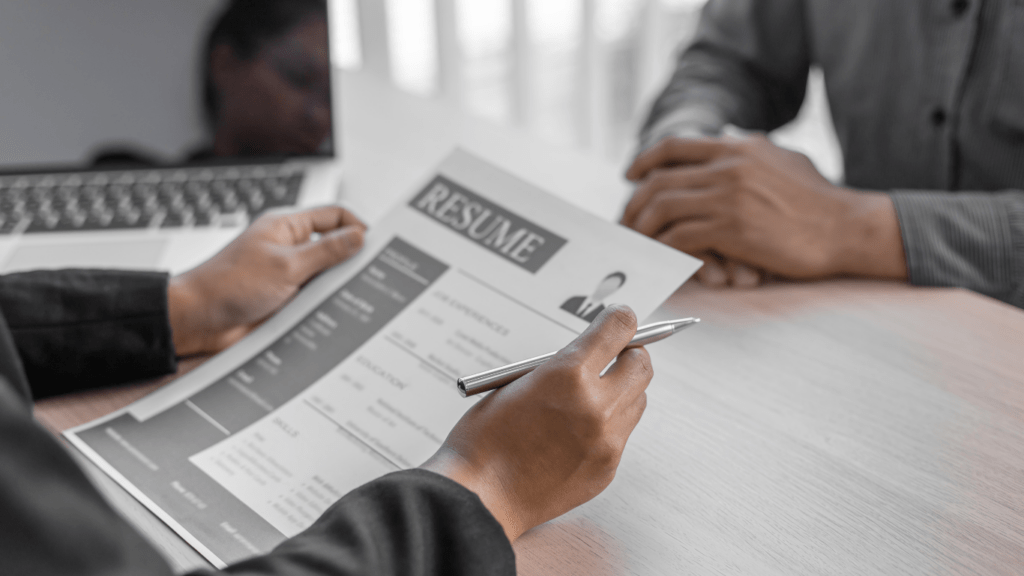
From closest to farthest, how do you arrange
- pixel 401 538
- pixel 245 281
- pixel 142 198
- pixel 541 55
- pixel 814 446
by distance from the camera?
pixel 401 538 < pixel 814 446 < pixel 245 281 < pixel 142 198 < pixel 541 55

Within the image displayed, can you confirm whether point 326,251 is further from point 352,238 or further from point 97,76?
point 97,76

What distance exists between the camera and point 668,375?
0.55m

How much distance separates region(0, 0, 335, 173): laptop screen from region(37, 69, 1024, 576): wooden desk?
1.50ft

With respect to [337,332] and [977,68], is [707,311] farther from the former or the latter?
[977,68]

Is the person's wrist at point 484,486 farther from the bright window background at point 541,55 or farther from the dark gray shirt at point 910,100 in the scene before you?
the bright window background at point 541,55

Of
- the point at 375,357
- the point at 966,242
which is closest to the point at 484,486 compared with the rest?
the point at 375,357

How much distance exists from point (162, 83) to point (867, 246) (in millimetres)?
830

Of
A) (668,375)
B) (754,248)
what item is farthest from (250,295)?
(754,248)

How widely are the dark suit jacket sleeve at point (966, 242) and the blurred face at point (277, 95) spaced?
0.68 metres

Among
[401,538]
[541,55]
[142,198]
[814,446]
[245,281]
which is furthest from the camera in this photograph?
[541,55]

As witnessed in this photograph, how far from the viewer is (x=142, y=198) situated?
831mm

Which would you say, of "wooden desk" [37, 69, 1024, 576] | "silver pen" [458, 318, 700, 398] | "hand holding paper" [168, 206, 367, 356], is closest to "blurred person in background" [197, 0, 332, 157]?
"hand holding paper" [168, 206, 367, 356]

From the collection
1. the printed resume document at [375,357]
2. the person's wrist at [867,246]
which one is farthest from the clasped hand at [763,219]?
the printed resume document at [375,357]

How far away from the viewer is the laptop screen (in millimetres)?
849
